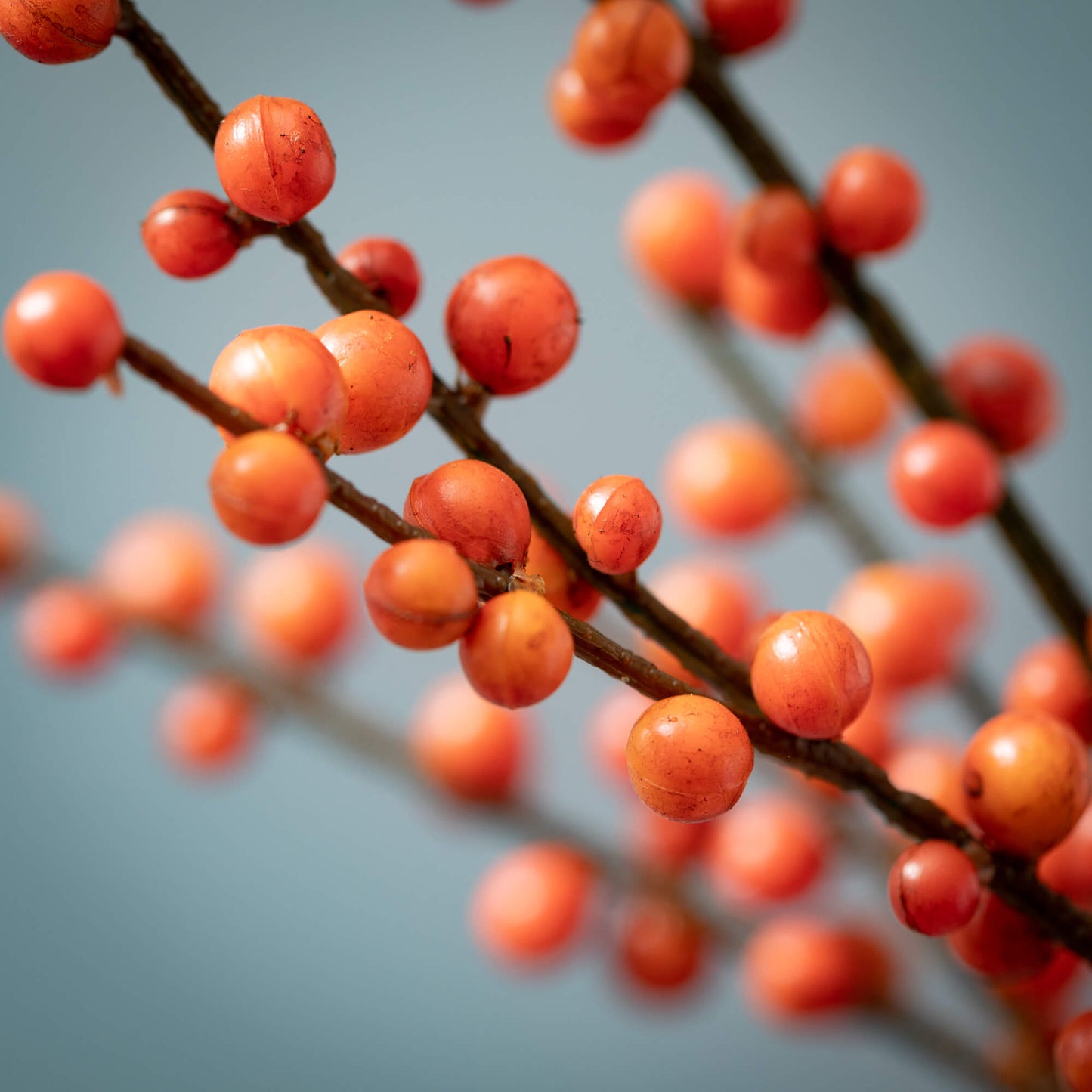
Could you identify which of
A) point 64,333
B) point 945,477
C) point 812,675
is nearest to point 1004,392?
point 945,477

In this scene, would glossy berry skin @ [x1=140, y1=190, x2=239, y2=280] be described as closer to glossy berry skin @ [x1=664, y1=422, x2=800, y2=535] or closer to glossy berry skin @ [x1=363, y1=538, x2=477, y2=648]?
glossy berry skin @ [x1=363, y1=538, x2=477, y2=648]

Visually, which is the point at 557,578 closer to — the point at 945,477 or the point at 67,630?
the point at 945,477

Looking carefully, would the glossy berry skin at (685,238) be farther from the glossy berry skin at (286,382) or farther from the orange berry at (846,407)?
the glossy berry skin at (286,382)

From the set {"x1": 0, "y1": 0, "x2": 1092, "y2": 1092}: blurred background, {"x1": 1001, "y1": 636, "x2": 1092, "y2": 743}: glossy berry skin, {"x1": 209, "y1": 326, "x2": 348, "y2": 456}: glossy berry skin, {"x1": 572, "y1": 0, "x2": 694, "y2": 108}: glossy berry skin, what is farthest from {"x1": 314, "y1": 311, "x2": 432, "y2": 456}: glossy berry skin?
{"x1": 0, "y1": 0, "x2": 1092, "y2": 1092}: blurred background

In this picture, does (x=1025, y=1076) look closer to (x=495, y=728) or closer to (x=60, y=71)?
(x=495, y=728)

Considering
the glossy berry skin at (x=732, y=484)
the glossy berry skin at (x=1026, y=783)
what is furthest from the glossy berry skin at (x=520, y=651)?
the glossy berry skin at (x=732, y=484)

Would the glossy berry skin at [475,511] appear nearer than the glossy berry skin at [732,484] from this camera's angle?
Yes
